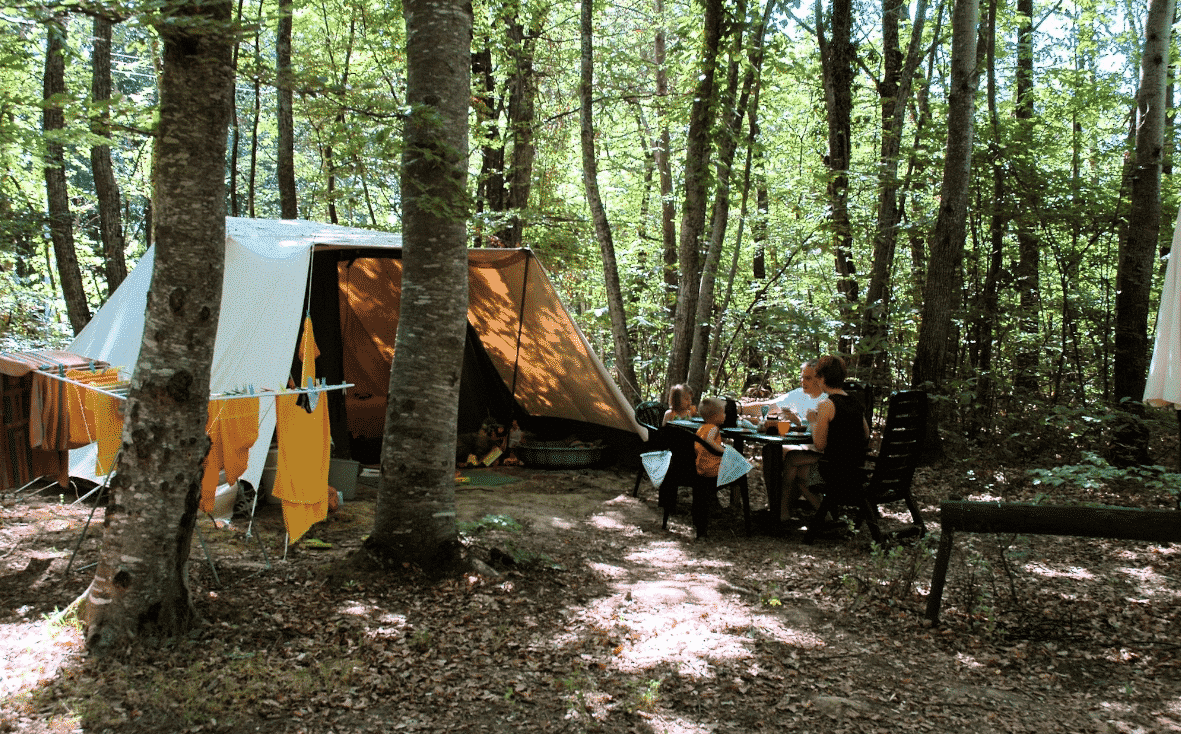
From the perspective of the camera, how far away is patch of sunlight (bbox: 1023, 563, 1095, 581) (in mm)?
4633

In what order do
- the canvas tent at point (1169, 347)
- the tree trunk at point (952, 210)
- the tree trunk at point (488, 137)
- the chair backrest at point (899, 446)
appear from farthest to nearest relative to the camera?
the tree trunk at point (488, 137), the tree trunk at point (952, 210), the chair backrest at point (899, 446), the canvas tent at point (1169, 347)

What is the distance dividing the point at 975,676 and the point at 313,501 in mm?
3104

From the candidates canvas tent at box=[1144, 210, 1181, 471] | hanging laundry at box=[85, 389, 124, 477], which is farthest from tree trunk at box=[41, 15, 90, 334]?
canvas tent at box=[1144, 210, 1181, 471]

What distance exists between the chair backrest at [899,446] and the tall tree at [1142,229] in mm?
2417

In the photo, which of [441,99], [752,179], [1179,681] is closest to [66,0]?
[441,99]

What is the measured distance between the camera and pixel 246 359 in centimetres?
590

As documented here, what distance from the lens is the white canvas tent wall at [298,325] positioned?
5.93m

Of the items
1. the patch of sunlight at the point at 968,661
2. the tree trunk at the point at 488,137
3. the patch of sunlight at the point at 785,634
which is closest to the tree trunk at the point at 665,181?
the tree trunk at the point at 488,137

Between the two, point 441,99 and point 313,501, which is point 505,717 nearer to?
point 313,501

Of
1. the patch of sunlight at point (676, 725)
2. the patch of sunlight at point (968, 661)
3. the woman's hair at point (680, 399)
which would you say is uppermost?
the woman's hair at point (680, 399)

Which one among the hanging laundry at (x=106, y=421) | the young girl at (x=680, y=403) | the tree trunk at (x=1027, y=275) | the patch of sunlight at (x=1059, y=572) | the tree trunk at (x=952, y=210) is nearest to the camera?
the hanging laundry at (x=106, y=421)

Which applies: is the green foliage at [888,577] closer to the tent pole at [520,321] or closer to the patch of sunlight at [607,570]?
the patch of sunlight at [607,570]

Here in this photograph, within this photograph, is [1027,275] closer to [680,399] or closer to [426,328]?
[680,399]

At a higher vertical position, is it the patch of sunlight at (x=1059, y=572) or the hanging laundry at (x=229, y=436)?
the hanging laundry at (x=229, y=436)
